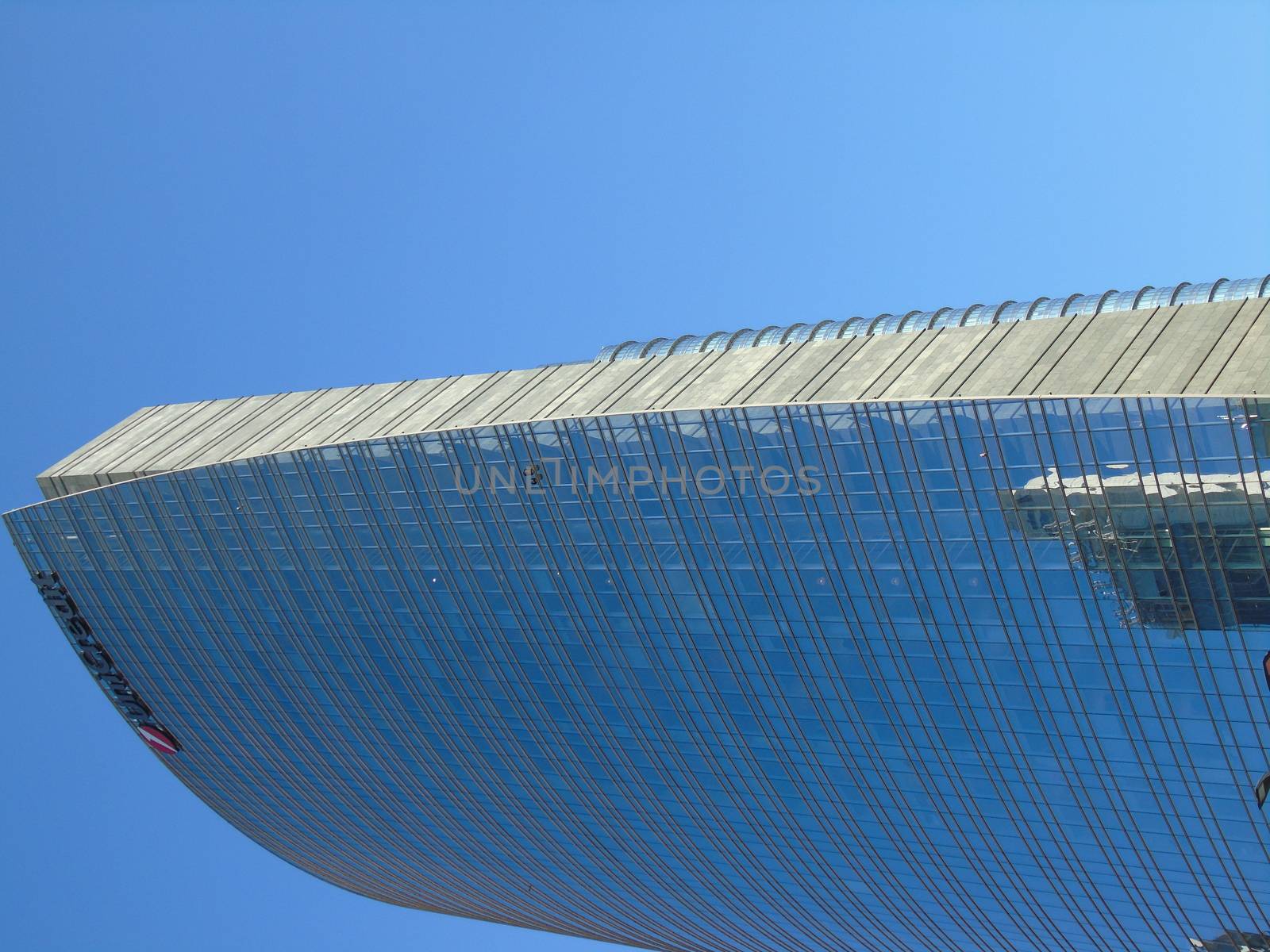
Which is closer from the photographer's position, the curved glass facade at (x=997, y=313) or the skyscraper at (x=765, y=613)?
the skyscraper at (x=765, y=613)

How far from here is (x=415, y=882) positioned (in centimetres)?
13775

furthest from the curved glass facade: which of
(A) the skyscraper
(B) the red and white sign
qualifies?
(B) the red and white sign

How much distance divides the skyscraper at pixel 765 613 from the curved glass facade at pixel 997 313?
0.41m

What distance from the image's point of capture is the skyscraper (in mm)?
62625

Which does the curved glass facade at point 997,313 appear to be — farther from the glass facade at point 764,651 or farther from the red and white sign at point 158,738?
the red and white sign at point 158,738

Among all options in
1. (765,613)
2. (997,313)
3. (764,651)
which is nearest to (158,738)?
(764,651)

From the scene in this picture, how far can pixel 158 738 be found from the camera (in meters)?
126

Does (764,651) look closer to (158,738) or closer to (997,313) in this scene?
(997,313)

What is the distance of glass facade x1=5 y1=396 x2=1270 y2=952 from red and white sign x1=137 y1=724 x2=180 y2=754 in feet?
9.26

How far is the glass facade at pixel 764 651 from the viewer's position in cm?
6481

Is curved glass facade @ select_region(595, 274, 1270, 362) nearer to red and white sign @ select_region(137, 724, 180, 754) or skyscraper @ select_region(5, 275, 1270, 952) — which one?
skyscraper @ select_region(5, 275, 1270, 952)

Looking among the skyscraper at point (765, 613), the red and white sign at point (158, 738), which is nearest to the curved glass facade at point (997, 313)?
the skyscraper at point (765, 613)

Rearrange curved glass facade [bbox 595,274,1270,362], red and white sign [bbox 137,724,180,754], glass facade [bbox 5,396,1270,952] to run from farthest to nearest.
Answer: red and white sign [bbox 137,724,180,754]
curved glass facade [bbox 595,274,1270,362]
glass facade [bbox 5,396,1270,952]


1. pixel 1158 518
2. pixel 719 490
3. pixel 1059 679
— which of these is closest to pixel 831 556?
pixel 719 490
